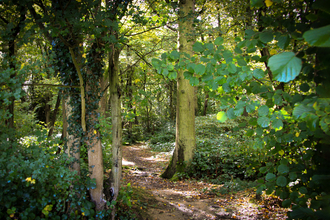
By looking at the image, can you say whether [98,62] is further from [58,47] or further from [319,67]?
[319,67]

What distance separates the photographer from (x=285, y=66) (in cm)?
88

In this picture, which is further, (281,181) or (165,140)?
(165,140)

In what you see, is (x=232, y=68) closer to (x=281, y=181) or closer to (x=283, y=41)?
(x=283, y=41)

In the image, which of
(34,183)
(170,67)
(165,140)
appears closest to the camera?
(170,67)

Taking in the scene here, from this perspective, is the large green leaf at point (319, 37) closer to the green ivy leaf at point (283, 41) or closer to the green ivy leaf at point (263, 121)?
the green ivy leaf at point (283, 41)

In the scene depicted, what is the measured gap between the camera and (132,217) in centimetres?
346

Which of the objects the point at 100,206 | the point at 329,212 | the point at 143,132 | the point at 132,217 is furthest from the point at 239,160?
the point at 143,132

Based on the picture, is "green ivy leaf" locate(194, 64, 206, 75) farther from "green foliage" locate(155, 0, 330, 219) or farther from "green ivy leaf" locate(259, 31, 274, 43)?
"green ivy leaf" locate(259, 31, 274, 43)

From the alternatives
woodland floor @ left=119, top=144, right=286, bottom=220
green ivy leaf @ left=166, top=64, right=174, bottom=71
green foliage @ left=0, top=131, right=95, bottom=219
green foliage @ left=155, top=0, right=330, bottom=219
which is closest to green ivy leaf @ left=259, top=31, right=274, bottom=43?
green foliage @ left=155, top=0, right=330, bottom=219

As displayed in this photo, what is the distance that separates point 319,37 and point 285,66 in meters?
0.16

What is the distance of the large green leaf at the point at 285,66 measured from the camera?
0.87 metres

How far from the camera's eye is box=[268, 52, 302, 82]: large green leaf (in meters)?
0.87

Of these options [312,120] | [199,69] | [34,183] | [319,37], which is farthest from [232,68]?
[34,183]

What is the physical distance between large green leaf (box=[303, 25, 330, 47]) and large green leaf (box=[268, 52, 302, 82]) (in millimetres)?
118
